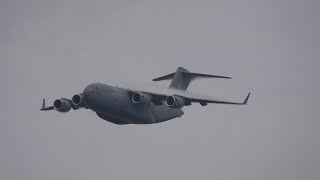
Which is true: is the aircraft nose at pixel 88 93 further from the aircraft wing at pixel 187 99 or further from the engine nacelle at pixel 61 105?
the engine nacelle at pixel 61 105

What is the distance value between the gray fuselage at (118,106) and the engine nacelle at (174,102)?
5.11ft

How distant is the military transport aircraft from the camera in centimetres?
3812

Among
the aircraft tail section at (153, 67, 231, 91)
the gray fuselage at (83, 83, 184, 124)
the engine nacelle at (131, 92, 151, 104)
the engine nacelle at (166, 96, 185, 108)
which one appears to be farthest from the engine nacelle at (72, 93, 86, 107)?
the aircraft tail section at (153, 67, 231, 91)

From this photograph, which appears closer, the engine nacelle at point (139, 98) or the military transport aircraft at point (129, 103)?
the military transport aircraft at point (129, 103)

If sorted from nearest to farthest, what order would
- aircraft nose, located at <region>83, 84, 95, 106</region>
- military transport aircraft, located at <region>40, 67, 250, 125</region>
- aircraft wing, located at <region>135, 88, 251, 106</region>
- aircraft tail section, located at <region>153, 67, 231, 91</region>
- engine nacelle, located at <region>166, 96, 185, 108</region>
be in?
aircraft nose, located at <region>83, 84, 95, 106</region>
military transport aircraft, located at <region>40, 67, 250, 125</region>
engine nacelle, located at <region>166, 96, 185, 108</region>
aircraft wing, located at <region>135, 88, 251, 106</region>
aircraft tail section, located at <region>153, 67, 231, 91</region>

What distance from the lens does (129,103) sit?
39875 millimetres

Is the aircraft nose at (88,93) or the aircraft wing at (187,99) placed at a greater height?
the aircraft nose at (88,93)

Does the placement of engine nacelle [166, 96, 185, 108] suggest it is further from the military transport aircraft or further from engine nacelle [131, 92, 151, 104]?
engine nacelle [131, 92, 151, 104]

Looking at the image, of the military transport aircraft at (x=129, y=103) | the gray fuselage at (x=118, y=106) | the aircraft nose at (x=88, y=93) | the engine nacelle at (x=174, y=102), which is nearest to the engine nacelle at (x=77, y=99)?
the military transport aircraft at (x=129, y=103)

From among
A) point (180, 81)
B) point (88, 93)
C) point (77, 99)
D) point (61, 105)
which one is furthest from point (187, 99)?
point (61, 105)

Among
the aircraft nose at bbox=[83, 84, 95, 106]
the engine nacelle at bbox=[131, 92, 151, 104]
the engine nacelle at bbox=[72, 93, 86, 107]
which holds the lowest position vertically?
the engine nacelle at bbox=[72, 93, 86, 107]

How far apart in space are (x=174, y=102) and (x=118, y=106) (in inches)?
149

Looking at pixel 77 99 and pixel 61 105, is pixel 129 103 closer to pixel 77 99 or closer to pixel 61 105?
pixel 77 99

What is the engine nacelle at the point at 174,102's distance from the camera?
39.7m
